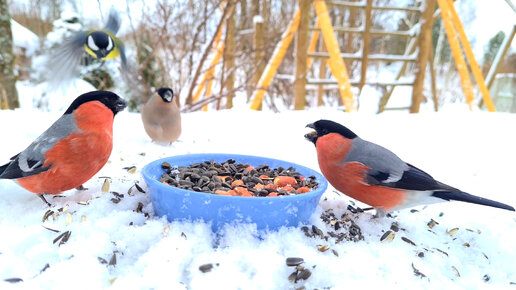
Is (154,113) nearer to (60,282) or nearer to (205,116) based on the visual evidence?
(205,116)

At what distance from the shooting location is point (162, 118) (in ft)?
8.54

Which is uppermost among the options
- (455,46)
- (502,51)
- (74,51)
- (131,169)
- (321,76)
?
(74,51)

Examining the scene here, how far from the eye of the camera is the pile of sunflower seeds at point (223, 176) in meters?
1.55

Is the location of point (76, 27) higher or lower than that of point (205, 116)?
higher

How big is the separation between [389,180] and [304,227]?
0.46 m

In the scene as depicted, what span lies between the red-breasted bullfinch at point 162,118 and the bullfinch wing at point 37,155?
0.99 m

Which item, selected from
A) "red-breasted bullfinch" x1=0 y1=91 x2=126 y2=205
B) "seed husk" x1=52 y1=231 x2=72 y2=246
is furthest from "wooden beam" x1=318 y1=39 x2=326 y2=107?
"seed husk" x1=52 y1=231 x2=72 y2=246

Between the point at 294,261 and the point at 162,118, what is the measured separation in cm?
167

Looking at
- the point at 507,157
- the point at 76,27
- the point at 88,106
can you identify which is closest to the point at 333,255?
the point at 88,106

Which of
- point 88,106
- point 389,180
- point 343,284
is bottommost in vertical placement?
point 343,284

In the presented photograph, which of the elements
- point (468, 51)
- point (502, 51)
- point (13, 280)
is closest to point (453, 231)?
point (13, 280)

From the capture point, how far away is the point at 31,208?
64.7 inches

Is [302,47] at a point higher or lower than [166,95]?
higher

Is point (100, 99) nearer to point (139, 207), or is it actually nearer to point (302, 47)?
point (139, 207)
